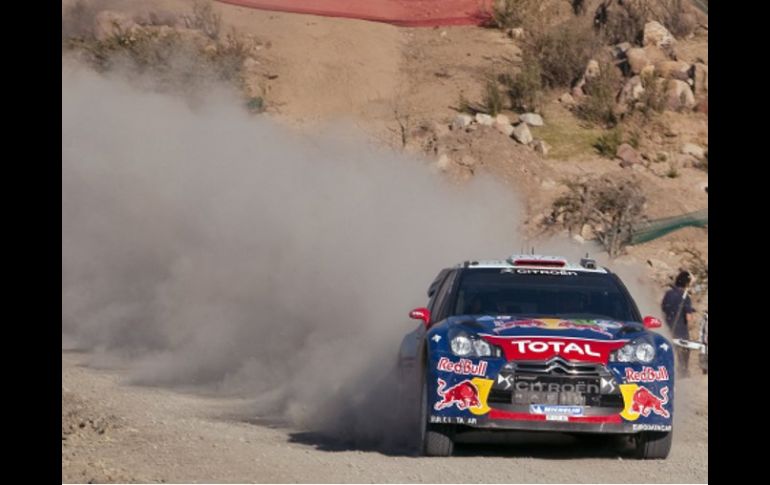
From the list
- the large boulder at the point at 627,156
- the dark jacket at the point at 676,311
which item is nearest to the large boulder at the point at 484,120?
the large boulder at the point at 627,156

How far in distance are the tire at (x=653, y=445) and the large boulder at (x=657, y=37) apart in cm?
2912

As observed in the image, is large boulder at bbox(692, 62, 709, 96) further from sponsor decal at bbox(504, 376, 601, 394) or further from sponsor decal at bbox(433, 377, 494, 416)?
sponsor decal at bbox(433, 377, 494, 416)

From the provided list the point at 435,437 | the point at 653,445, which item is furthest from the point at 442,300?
the point at 653,445

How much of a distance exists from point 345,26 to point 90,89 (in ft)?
47.4

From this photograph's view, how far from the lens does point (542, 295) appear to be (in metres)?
12.9

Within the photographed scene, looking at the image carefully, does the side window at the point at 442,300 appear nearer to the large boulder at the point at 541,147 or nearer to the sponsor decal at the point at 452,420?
the sponsor decal at the point at 452,420

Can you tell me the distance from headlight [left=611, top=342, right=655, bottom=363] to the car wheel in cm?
138

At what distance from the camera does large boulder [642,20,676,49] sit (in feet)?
131

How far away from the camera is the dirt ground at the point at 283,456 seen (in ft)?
35.4

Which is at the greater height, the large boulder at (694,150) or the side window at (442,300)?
the side window at (442,300)

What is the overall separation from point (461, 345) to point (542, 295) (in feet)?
4.64

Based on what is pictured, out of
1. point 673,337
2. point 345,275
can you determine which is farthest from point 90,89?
point 673,337

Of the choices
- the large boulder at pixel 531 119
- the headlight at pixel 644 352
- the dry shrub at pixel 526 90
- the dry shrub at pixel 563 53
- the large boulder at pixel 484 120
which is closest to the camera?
the headlight at pixel 644 352

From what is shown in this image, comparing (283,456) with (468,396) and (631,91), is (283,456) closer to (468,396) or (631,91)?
(468,396)
